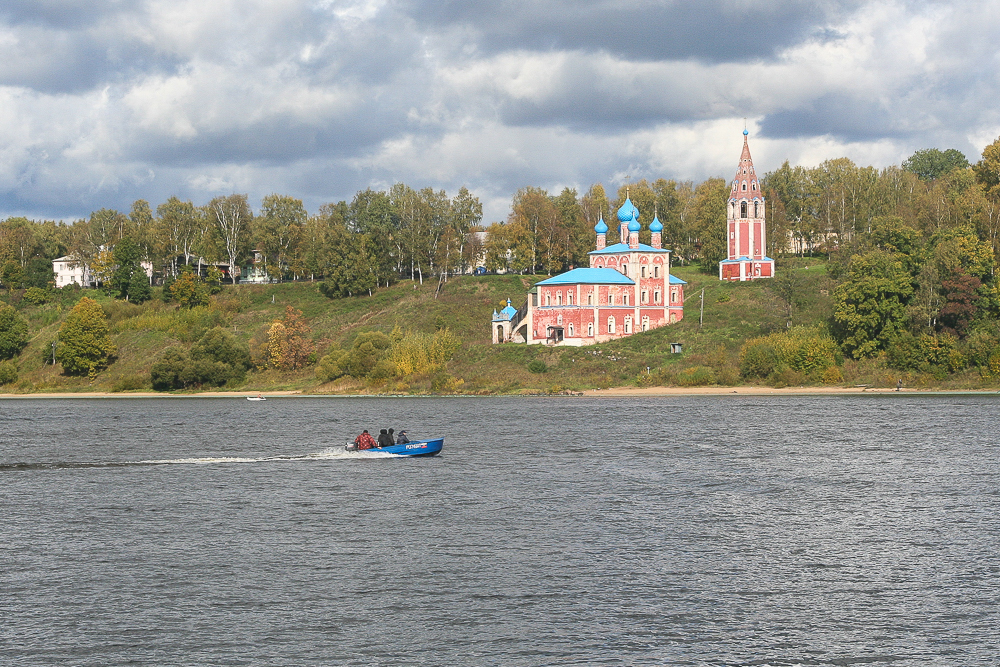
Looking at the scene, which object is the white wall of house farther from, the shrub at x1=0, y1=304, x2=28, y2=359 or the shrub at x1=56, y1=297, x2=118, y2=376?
the shrub at x1=56, y1=297, x2=118, y2=376

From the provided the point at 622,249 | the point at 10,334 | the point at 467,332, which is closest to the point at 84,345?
the point at 10,334

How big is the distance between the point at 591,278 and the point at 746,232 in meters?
29.1

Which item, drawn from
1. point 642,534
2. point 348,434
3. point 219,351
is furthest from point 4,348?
point 642,534

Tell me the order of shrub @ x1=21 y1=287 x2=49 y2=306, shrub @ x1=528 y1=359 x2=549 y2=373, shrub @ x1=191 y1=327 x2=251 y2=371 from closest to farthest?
shrub @ x1=528 y1=359 x2=549 y2=373, shrub @ x1=191 y1=327 x2=251 y2=371, shrub @ x1=21 y1=287 x2=49 y2=306

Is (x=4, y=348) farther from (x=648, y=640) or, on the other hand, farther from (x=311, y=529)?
(x=648, y=640)

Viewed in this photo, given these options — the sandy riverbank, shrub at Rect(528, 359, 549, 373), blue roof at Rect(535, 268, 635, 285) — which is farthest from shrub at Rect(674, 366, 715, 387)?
blue roof at Rect(535, 268, 635, 285)

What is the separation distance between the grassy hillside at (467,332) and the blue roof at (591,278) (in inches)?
352

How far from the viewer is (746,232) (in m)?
156

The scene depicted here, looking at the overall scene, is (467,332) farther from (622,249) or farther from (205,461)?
(205,461)

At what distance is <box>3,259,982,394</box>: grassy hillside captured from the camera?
4897 inches

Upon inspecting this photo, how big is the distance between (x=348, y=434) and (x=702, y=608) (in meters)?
51.8

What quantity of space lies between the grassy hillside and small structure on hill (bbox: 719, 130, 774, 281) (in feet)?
14.6

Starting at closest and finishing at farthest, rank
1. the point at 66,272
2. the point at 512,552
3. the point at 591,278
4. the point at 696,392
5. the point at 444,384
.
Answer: the point at 512,552, the point at 696,392, the point at 444,384, the point at 591,278, the point at 66,272

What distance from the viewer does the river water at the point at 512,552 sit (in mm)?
27234
